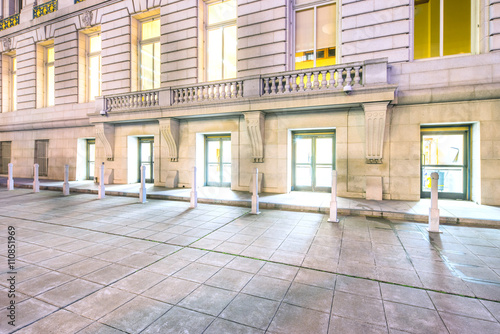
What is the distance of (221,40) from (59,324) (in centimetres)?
1314

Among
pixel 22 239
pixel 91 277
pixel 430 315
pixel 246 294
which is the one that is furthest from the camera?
pixel 22 239

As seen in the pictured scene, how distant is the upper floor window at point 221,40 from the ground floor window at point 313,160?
4.96m

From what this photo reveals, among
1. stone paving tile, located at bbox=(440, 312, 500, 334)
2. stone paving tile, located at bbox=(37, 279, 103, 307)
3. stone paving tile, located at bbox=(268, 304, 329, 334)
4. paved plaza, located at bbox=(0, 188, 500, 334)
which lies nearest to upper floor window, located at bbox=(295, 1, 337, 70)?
paved plaza, located at bbox=(0, 188, 500, 334)

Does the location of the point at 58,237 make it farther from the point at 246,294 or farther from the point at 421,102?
the point at 421,102

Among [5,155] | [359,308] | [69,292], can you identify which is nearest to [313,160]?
[359,308]

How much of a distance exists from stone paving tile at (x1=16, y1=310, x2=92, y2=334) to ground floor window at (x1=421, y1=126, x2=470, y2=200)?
436 inches

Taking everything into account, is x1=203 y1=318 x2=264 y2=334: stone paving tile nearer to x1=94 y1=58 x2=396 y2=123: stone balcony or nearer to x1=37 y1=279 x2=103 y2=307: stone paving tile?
x1=37 y1=279 x2=103 y2=307: stone paving tile

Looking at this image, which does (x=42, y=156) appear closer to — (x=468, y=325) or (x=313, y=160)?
(x=313, y=160)

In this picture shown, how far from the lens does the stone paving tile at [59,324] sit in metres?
2.34

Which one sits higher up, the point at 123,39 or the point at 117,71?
the point at 123,39

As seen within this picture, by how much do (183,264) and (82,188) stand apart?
10.7m

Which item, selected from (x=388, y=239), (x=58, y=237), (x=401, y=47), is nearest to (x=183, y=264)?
(x=58, y=237)

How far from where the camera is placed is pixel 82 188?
1184 centimetres

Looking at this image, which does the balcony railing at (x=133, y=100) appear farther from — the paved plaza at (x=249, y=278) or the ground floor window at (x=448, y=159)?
the ground floor window at (x=448, y=159)
